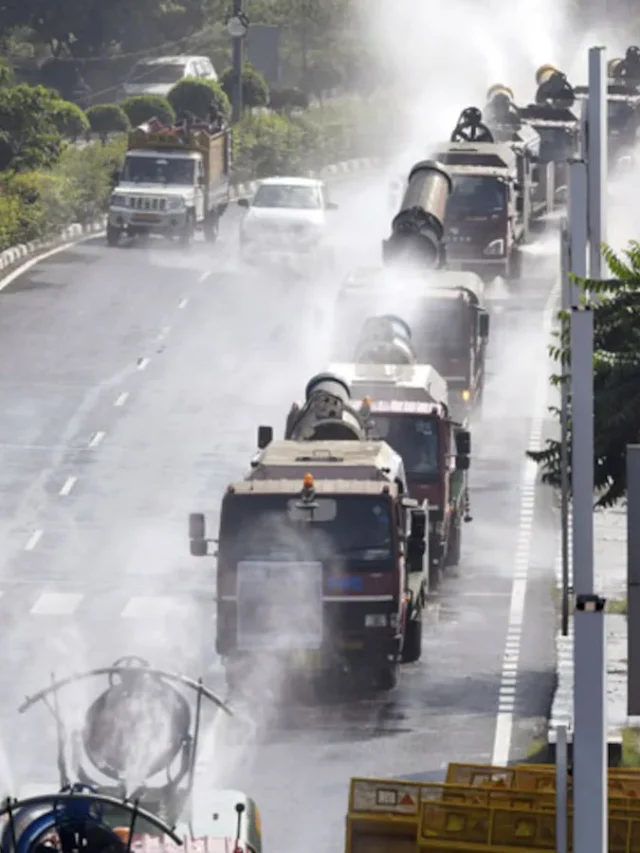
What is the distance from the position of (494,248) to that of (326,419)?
91.5 ft

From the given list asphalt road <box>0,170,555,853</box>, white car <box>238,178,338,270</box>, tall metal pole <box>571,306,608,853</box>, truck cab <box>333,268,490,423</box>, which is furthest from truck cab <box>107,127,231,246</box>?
tall metal pole <box>571,306,608,853</box>

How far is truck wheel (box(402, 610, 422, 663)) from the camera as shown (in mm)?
30859

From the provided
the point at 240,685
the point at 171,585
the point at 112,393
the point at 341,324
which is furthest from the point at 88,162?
the point at 240,685

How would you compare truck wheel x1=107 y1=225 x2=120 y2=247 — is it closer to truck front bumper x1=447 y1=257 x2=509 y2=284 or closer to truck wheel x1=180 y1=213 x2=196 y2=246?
truck wheel x1=180 y1=213 x2=196 y2=246

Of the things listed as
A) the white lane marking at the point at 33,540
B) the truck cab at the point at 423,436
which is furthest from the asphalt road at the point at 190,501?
the truck cab at the point at 423,436

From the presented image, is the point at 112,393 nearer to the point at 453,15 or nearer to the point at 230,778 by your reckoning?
the point at 230,778

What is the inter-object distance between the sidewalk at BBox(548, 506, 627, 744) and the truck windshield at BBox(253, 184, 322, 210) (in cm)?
2673

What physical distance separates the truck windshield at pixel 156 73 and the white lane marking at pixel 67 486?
70.6 meters

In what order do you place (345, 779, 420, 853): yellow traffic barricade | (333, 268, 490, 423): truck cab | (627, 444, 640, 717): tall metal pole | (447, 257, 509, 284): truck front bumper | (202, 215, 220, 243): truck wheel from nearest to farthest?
(627, 444, 640, 717): tall metal pole → (345, 779, 420, 853): yellow traffic barricade → (333, 268, 490, 423): truck cab → (447, 257, 509, 284): truck front bumper → (202, 215, 220, 243): truck wheel

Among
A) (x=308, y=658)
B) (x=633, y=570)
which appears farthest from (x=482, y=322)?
(x=633, y=570)

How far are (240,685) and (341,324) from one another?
1639cm

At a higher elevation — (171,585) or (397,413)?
(397,413)

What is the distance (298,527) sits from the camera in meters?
28.7

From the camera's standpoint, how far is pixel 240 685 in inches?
1157
